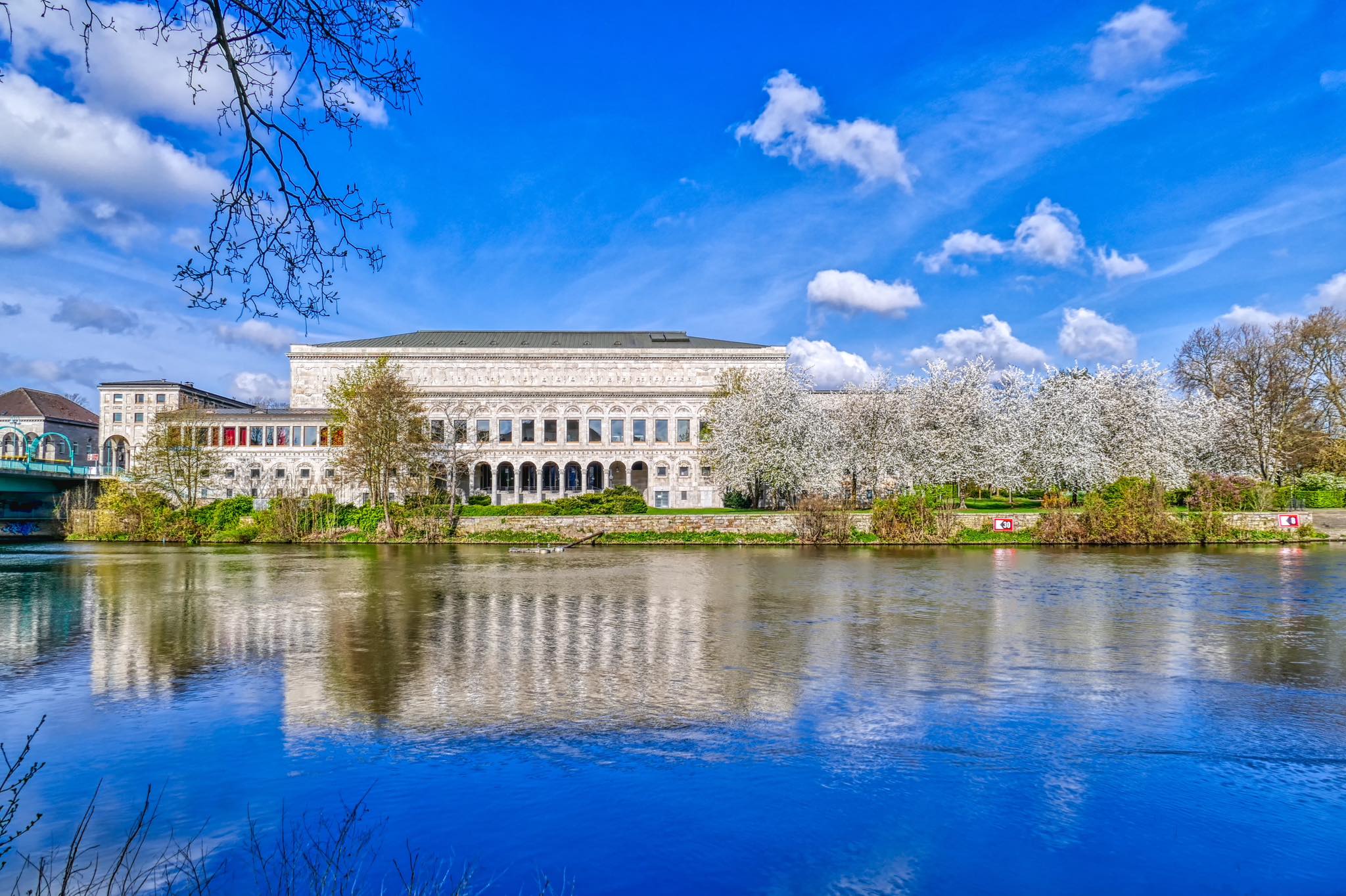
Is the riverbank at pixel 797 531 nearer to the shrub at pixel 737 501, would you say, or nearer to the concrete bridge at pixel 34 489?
the shrub at pixel 737 501

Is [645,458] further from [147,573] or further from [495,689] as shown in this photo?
[495,689]

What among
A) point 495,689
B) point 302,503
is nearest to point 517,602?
point 495,689

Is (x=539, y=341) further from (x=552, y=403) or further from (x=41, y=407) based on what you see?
(x=41, y=407)

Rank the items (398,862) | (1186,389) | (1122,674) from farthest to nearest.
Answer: (1186,389) → (1122,674) → (398,862)

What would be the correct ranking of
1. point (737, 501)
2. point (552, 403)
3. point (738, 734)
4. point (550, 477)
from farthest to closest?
point (550, 477), point (552, 403), point (737, 501), point (738, 734)

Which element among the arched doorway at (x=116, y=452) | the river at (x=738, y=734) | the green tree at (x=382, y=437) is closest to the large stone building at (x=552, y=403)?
the arched doorway at (x=116, y=452)

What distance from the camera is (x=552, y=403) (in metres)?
74.1

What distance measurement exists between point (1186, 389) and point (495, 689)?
60.3 metres

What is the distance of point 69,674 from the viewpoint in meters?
11.5

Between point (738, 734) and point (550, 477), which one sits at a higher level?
point (550, 477)

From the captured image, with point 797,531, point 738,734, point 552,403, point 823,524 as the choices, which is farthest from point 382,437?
point 738,734

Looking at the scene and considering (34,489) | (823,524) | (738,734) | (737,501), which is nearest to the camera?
(738,734)

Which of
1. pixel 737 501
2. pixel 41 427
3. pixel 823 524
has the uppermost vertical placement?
pixel 41 427

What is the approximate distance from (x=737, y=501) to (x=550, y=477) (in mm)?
23378
